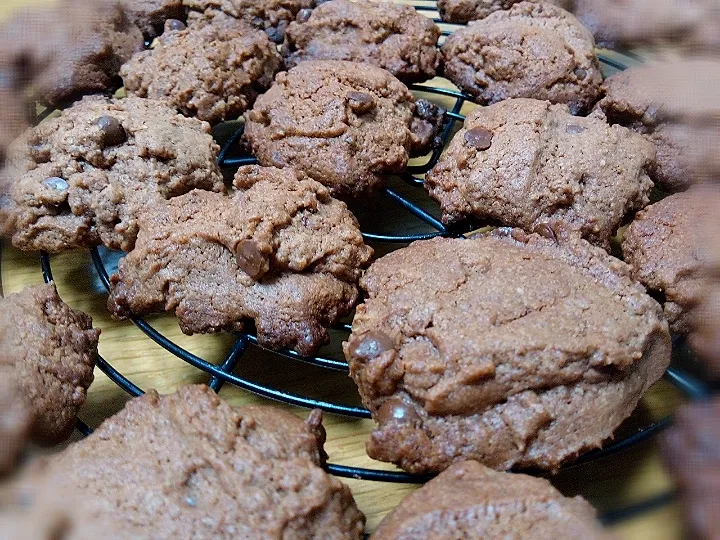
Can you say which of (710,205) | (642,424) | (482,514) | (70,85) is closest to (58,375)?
(482,514)

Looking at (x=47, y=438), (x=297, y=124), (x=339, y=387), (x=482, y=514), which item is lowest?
(x=339, y=387)

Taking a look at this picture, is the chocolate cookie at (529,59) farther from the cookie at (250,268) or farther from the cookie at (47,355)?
the cookie at (47,355)

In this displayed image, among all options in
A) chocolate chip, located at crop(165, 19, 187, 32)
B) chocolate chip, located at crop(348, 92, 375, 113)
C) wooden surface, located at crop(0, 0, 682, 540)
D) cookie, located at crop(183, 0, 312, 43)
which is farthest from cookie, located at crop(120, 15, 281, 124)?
wooden surface, located at crop(0, 0, 682, 540)

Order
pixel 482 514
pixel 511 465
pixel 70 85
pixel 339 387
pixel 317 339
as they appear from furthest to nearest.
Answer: pixel 70 85 → pixel 339 387 → pixel 317 339 → pixel 511 465 → pixel 482 514

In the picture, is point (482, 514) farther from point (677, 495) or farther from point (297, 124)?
point (297, 124)

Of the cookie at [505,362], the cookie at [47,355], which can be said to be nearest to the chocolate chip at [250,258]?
the cookie at [505,362]

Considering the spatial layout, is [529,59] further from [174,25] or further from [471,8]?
[174,25]

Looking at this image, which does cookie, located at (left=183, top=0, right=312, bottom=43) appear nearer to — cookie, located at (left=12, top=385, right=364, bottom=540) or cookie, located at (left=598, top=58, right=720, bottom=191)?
cookie, located at (left=598, top=58, right=720, bottom=191)
